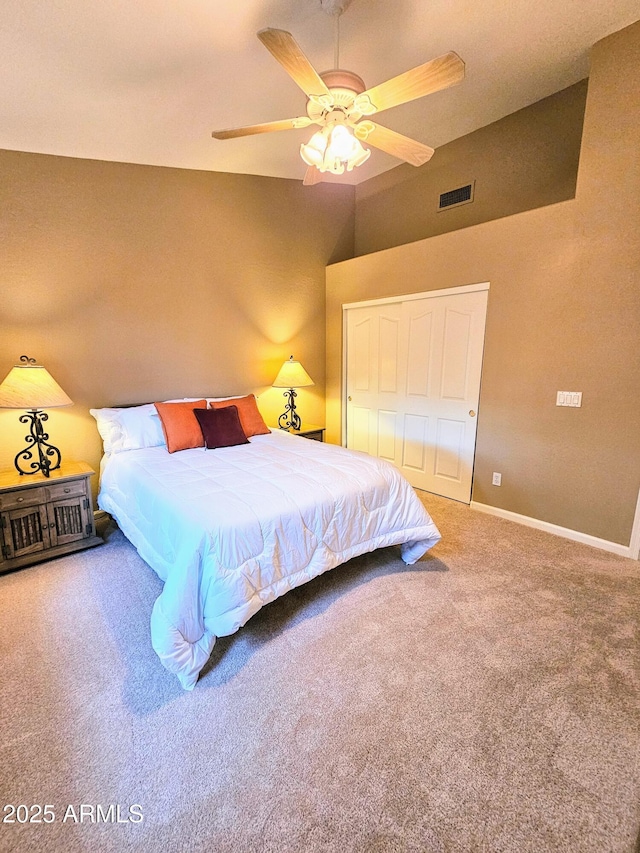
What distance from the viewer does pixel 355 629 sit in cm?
199

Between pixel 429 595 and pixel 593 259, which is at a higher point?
pixel 593 259

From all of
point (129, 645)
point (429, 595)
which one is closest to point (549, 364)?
point (429, 595)

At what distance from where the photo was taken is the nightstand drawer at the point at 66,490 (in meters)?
2.63

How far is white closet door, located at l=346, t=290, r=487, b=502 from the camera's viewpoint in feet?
11.3

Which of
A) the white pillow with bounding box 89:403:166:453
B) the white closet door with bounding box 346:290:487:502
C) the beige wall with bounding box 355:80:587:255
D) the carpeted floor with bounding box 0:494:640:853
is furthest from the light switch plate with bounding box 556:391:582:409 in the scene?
the white pillow with bounding box 89:403:166:453

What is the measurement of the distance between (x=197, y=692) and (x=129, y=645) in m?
0.51

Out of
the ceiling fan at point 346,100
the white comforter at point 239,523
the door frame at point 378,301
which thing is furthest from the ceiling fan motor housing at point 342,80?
the white comforter at point 239,523

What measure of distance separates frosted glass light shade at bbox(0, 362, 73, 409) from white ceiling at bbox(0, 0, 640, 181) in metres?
1.67

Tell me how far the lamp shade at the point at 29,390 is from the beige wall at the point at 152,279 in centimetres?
44

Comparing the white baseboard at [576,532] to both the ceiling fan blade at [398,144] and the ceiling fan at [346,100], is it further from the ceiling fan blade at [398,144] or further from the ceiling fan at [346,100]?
the ceiling fan at [346,100]

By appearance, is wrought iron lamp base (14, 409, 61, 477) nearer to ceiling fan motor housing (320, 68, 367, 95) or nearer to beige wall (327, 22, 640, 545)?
ceiling fan motor housing (320, 68, 367, 95)

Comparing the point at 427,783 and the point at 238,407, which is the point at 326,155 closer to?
the point at 238,407

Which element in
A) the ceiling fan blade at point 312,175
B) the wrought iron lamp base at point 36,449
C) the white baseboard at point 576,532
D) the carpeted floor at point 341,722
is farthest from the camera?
the wrought iron lamp base at point 36,449

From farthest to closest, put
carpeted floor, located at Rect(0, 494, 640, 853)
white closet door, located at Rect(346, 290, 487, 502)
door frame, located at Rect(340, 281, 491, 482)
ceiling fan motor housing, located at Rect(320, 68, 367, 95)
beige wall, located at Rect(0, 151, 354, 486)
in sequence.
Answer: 1. white closet door, located at Rect(346, 290, 487, 502)
2. door frame, located at Rect(340, 281, 491, 482)
3. beige wall, located at Rect(0, 151, 354, 486)
4. ceiling fan motor housing, located at Rect(320, 68, 367, 95)
5. carpeted floor, located at Rect(0, 494, 640, 853)
